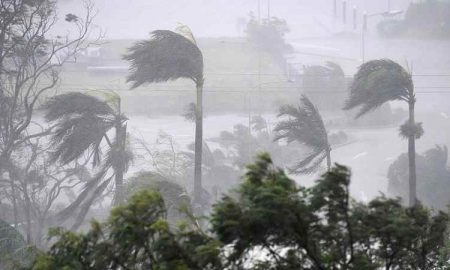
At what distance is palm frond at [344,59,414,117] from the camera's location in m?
13.1

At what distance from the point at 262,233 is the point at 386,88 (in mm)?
8848

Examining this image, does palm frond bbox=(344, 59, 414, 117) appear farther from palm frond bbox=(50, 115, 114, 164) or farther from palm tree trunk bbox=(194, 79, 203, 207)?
palm frond bbox=(50, 115, 114, 164)

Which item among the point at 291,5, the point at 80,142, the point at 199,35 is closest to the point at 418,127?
the point at 80,142

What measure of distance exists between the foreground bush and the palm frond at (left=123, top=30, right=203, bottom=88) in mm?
8224

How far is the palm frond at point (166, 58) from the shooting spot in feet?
43.2

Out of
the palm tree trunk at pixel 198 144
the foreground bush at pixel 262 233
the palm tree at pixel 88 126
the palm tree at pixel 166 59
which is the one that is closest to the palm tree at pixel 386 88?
Answer: the palm tree trunk at pixel 198 144

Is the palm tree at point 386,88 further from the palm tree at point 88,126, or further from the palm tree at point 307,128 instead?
the palm tree at point 88,126

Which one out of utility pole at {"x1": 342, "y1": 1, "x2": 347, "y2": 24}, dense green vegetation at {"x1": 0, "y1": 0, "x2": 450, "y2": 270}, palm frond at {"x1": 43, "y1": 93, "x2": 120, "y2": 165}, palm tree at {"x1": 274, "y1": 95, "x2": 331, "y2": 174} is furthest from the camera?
utility pole at {"x1": 342, "y1": 1, "x2": 347, "y2": 24}

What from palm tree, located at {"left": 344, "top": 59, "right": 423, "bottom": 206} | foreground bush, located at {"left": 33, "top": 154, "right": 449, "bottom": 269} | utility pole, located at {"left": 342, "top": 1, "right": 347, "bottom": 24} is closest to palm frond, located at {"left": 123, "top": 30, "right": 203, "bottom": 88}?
palm tree, located at {"left": 344, "top": 59, "right": 423, "bottom": 206}

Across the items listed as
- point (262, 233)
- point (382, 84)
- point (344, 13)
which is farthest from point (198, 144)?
point (344, 13)

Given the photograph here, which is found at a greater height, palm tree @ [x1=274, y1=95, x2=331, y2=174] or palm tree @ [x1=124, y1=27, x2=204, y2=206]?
palm tree @ [x1=124, y1=27, x2=204, y2=206]

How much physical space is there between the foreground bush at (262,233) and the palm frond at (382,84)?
799cm

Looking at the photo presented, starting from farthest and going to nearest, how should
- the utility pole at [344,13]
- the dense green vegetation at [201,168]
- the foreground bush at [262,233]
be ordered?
the utility pole at [344,13], the dense green vegetation at [201,168], the foreground bush at [262,233]

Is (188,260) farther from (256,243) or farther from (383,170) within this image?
(383,170)
